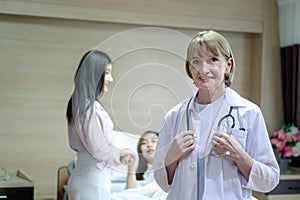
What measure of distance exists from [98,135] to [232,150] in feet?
2.13

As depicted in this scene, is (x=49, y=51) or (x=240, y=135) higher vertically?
(x=49, y=51)

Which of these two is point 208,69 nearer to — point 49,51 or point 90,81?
point 90,81

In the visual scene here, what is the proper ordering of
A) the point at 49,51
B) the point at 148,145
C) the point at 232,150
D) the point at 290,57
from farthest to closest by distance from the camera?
the point at 290,57
the point at 49,51
the point at 148,145
the point at 232,150

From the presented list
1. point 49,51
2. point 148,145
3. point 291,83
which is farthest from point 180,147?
point 291,83

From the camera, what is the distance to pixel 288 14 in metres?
3.75

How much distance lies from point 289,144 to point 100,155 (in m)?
2.38

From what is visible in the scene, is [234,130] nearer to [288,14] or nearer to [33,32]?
[33,32]

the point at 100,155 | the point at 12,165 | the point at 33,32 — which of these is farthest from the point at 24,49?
the point at 100,155

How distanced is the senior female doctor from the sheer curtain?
2.66m

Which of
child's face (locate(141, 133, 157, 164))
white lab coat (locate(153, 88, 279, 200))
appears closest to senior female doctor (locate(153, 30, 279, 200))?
white lab coat (locate(153, 88, 279, 200))

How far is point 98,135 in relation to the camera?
1.64m

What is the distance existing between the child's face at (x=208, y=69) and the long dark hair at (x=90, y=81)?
1.15ft

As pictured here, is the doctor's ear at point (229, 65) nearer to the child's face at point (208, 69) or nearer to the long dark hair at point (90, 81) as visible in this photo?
the child's face at point (208, 69)

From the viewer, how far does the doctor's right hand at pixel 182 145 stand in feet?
3.80
